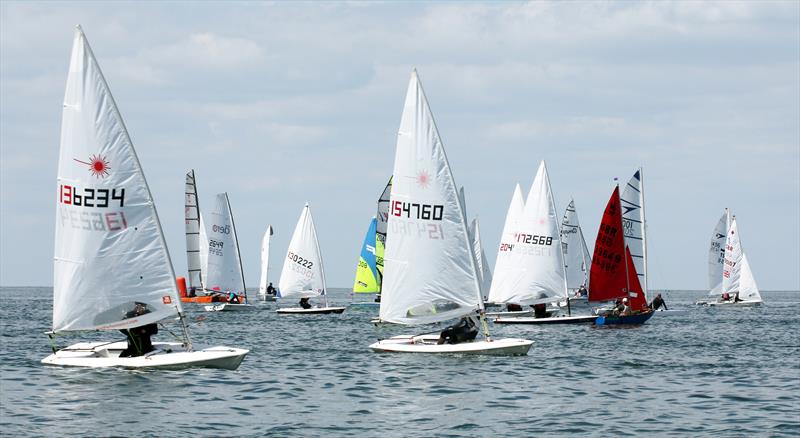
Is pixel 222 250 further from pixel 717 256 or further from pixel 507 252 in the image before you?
pixel 717 256

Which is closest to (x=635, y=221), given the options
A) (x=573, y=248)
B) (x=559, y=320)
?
(x=559, y=320)

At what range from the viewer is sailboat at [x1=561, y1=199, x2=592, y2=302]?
3556 inches

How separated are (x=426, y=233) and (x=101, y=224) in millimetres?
10853

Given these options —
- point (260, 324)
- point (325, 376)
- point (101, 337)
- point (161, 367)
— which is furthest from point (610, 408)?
point (260, 324)

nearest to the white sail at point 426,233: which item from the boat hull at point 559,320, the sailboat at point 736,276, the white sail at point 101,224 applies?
the white sail at point 101,224

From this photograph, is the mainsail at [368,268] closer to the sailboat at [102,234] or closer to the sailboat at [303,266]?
the sailboat at [303,266]

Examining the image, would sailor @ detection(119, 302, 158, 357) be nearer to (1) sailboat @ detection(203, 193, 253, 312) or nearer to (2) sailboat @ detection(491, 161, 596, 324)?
(2) sailboat @ detection(491, 161, 596, 324)

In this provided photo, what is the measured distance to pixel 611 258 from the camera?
5950 centimetres

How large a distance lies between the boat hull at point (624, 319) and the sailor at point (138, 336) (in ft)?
95.6

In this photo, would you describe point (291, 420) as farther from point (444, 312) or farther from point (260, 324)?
point (260, 324)

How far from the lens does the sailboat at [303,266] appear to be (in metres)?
75.8

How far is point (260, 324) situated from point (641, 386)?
3327cm

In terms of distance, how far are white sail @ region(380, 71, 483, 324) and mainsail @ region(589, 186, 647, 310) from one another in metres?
24.5

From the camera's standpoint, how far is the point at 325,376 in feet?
106
